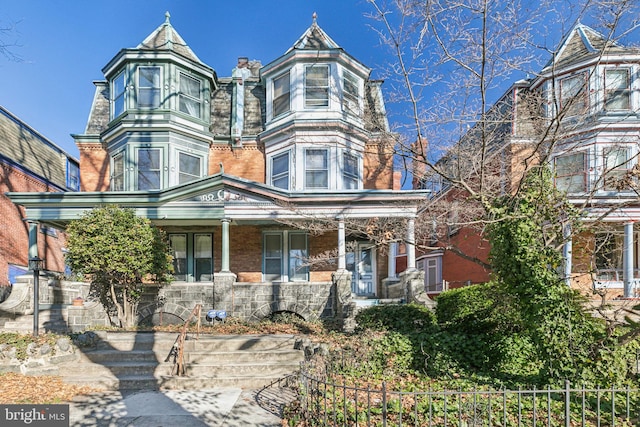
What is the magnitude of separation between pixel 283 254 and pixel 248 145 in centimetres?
464

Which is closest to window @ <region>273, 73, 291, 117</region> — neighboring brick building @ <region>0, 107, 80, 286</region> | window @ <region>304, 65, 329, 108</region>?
window @ <region>304, 65, 329, 108</region>

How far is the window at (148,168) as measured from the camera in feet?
50.2

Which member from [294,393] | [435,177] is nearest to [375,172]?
[435,177]

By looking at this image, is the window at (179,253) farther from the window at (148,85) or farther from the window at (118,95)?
the window at (118,95)

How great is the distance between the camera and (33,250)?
12.9 m

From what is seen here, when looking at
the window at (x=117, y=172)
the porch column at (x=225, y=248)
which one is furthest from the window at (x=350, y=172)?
the window at (x=117, y=172)

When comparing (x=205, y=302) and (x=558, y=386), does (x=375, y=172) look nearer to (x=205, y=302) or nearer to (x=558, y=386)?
(x=205, y=302)

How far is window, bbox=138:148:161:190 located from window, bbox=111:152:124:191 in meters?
0.88

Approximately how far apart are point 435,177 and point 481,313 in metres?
3.62

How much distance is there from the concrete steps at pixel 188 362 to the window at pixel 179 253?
627cm

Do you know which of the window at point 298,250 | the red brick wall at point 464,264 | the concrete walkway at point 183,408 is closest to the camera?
the concrete walkway at point 183,408

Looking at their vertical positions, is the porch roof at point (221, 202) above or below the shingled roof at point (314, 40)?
below

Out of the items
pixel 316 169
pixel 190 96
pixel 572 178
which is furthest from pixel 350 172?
pixel 572 178

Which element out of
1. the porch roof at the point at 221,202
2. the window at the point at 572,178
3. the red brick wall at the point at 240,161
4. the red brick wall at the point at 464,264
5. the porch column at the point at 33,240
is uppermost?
the red brick wall at the point at 240,161
